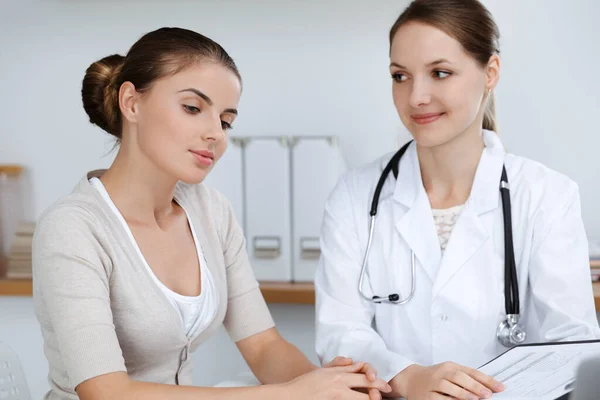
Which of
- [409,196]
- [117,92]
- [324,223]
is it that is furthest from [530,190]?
[117,92]

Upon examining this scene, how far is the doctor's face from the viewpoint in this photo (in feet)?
4.73

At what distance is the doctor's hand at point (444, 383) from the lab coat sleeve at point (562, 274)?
0.29 metres

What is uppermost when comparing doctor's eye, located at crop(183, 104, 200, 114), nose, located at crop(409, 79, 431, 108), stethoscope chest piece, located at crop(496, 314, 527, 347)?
nose, located at crop(409, 79, 431, 108)

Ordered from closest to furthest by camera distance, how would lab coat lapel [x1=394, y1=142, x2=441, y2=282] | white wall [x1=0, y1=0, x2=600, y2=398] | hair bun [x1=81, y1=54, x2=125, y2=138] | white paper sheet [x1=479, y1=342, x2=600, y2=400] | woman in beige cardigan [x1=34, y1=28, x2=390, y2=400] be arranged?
white paper sheet [x1=479, y1=342, x2=600, y2=400]
woman in beige cardigan [x1=34, y1=28, x2=390, y2=400]
hair bun [x1=81, y1=54, x2=125, y2=138]
lab coat lapel [x1=394, y1=142, x2=441, y2=282]
white wall [x1=0, y1=0, x2=600, y2=398]

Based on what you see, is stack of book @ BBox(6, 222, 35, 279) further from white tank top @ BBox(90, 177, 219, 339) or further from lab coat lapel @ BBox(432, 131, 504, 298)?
lab coat lapel @ BBox(432, 131, 504, 298)

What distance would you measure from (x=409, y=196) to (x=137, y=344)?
63 centimetres

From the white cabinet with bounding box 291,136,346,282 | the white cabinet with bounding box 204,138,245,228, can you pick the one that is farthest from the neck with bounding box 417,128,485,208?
the white cabinet with bounding box 204,138,245,228

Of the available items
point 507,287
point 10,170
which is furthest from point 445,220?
point 10,170

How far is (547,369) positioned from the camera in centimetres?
104

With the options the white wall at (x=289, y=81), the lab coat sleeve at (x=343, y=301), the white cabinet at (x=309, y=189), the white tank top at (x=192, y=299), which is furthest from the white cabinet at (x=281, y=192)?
the white tank top at (x=192, y=299)

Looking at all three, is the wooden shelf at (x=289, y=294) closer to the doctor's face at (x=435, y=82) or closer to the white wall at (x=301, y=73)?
the white wall at (x=301, y=73)

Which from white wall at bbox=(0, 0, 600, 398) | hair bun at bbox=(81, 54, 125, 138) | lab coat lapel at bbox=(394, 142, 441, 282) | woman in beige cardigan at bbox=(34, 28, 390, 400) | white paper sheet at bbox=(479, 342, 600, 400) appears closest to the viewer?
white paper sheet at bbox=(479, 342, 600, 400)

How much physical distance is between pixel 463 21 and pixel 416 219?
40 centimetres

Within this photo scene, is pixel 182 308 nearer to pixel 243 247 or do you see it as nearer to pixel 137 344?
pixel 137 344
